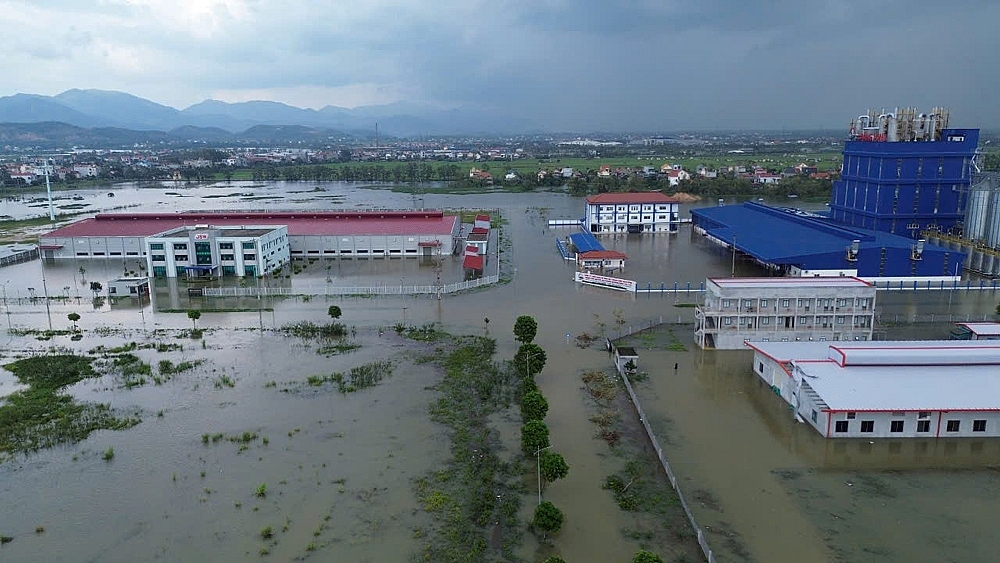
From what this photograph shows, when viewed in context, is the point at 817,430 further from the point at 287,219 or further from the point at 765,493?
the point at 287,219

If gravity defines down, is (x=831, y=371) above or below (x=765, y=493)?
above

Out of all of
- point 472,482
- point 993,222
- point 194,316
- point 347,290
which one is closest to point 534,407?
point 472,482

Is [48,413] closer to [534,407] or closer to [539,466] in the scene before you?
[534,407]

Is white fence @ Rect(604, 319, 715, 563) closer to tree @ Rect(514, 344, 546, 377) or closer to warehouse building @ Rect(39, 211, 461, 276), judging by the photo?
tree @ Rect(514, 344, 546, 377)

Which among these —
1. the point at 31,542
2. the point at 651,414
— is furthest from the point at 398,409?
the point at 31,542

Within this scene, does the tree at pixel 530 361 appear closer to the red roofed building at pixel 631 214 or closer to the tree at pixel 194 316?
the tree at pixel 194 316

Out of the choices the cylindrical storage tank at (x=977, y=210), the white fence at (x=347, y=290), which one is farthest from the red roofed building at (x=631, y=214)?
the white fence at (x=347, y=290)

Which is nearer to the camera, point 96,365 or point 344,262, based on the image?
point 96,365
